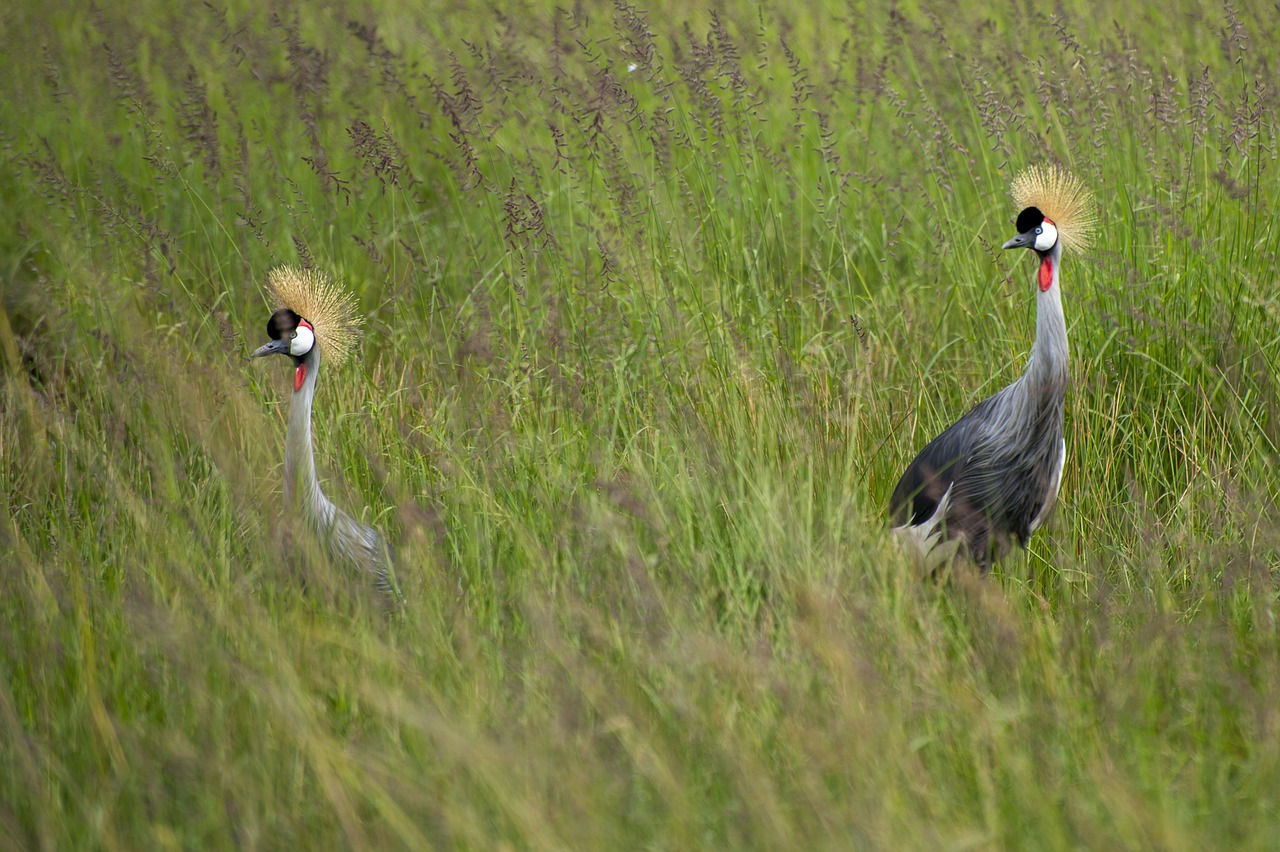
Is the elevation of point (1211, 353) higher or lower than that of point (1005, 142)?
lower

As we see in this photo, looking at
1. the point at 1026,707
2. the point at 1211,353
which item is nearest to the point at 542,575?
the point at 1026,707

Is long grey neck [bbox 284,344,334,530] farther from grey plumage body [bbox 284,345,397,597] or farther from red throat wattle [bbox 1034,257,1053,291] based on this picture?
red throat wattle [bbox 1034,257,1053,291]

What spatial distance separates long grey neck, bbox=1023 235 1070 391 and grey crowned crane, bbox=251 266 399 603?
1597 millimetres

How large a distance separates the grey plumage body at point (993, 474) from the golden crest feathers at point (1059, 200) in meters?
0.12

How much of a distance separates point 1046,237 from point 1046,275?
9cm

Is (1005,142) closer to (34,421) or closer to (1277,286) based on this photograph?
(1277,286)

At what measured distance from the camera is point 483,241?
4398 mm

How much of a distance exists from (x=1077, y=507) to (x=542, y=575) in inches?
56.6

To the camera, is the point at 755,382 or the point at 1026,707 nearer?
the point at 1026,707

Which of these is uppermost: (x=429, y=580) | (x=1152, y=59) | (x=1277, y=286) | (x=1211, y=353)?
(x=1152, y=59)

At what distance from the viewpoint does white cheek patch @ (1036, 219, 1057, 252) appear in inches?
119

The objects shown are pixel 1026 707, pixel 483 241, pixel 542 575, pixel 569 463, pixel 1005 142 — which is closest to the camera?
pixel 1026 707

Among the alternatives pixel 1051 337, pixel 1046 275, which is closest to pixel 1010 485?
pixel 1051 337

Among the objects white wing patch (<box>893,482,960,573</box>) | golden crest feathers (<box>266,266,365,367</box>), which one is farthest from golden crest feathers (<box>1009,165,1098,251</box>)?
golden crest feathers (<box>266,266,365,367</box>)
